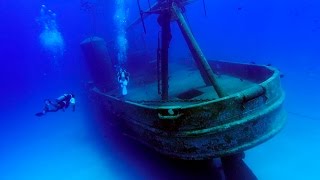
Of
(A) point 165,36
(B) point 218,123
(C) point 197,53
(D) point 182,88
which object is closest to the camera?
(B) point 218,123

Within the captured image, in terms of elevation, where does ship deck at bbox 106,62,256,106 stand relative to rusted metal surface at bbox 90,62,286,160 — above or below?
above

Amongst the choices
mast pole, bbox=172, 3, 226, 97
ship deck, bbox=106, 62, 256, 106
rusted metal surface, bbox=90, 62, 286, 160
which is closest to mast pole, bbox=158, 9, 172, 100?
mast pole, bbox=172, 3, 226, 97

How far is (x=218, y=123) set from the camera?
16.4ft

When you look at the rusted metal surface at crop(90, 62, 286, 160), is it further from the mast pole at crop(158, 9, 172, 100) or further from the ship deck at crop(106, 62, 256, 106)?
the mast pole at crop(158, 9, 172, 100)

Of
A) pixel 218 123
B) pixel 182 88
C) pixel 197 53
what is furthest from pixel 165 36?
pixel 218 123

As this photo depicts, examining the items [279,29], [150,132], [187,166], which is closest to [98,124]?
[187,166]

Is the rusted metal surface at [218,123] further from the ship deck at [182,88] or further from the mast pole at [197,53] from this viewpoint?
the ship deck at [182,88]

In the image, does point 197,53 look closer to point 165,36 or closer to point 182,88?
point 165,36

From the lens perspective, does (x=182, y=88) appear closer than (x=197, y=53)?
No

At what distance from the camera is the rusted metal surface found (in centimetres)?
498

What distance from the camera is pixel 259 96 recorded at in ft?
17.0

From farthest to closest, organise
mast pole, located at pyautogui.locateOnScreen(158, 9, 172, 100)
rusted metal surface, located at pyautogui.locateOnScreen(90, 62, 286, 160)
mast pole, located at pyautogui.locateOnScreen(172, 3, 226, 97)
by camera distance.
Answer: mast pole, located at pyautogui.locateOnScreen(158, 9, 172, 100) < mast pole, located at pyautogui.locateOnScreen(172, 3, 226, 97) < rusted metal surface, located at pyautogui.locateOnScreen(90, 62, 286, 160)

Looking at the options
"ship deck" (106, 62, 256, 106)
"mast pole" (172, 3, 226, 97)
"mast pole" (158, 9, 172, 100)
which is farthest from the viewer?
"ship deck" (106, 62, 256, 106)

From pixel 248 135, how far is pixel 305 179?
3126 millimetres
